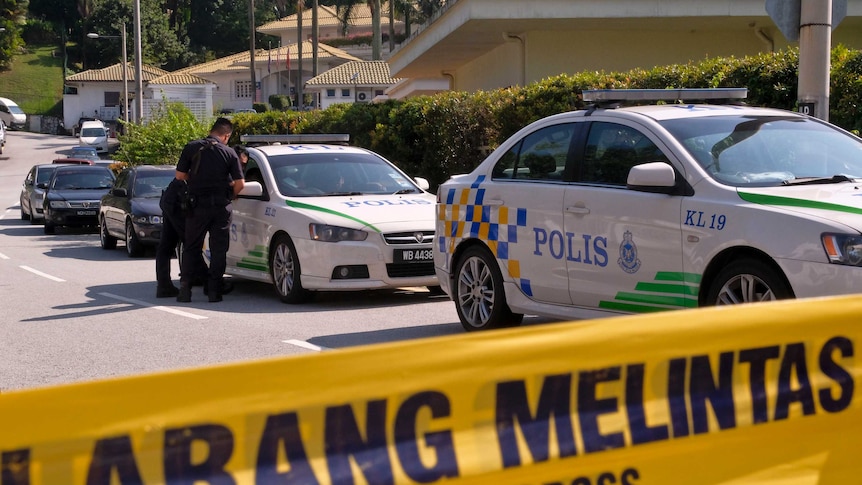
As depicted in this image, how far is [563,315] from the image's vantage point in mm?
7867

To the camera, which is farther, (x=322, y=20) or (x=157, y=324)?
(x=322, y=20)

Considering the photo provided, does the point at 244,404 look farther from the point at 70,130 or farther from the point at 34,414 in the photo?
the point at 70,130

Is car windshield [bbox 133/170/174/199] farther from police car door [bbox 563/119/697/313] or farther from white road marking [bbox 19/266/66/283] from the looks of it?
police car door [bbox 563/119/697/313]

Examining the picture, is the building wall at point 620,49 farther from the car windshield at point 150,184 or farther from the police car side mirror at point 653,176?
the police car side mirror at point 653,176

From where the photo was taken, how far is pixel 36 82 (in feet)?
331

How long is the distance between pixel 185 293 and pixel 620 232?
6.07m

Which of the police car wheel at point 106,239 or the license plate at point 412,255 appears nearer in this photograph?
the license plate at point 412,255

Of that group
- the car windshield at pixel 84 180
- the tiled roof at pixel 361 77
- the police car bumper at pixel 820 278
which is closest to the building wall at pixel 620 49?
the car windshield at pixel 84 180

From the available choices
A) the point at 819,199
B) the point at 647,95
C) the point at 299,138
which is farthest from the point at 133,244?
the point at 819,199

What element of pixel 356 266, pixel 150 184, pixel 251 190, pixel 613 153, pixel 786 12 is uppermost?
pixel 786 12

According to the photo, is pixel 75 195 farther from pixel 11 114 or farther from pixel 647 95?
pixel 11 114

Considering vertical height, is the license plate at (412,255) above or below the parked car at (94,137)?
below

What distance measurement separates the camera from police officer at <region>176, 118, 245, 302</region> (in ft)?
37.5

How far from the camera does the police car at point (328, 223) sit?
11039 millimetres
